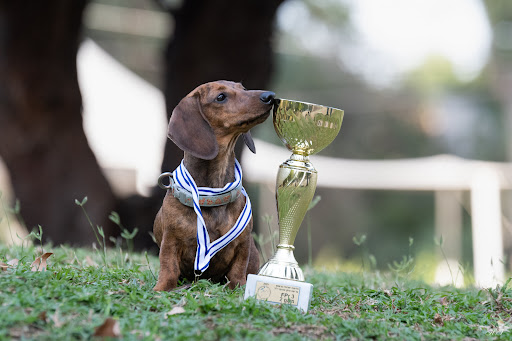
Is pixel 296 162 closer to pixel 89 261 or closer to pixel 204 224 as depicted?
pixel 204 224

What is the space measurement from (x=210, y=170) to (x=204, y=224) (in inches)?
14.1

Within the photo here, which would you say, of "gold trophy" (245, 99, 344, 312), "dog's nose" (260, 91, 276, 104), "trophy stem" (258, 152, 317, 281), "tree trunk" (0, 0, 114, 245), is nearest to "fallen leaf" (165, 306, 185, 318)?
"gold trophy" (245, 99, 344, 312)

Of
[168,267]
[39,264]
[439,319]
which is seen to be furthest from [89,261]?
[439,319]

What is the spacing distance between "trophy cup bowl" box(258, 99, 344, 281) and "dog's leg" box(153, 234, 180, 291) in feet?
1.88

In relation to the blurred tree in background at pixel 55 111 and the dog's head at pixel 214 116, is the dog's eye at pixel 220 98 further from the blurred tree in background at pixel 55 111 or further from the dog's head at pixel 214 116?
the blurred tree in background at pixel 55 111

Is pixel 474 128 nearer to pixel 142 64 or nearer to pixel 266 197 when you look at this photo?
pixel 266 197

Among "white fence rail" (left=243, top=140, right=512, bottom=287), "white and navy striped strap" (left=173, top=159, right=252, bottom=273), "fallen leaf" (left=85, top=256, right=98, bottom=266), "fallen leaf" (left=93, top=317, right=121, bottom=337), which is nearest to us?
"fallen leaf" (left=93, top=317, right=121, bottom=337)

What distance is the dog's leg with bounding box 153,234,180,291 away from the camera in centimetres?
336

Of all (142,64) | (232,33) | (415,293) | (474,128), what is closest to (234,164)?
(415,293)

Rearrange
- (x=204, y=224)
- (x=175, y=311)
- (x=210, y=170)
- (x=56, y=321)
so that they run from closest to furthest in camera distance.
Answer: (x=56, y=321)
(x=175, y=311)
(x=204, y=224)
(x=210, y=170)

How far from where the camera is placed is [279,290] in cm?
319

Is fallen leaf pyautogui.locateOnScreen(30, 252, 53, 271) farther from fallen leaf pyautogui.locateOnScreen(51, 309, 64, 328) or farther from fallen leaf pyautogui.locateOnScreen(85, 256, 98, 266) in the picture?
fallen leaf pyautogui.locateOnScreen(51, 309, 64, 328)

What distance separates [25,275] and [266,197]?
433 inches

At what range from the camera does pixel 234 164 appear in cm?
372
